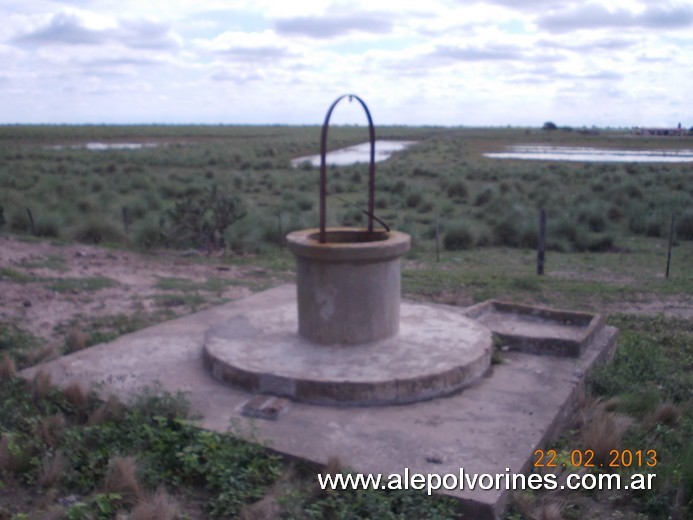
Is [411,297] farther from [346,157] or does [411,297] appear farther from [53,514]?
[346,157]

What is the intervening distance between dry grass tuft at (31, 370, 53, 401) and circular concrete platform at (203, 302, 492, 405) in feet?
4.22

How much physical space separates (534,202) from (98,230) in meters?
14.9

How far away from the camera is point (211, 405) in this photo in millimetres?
5340

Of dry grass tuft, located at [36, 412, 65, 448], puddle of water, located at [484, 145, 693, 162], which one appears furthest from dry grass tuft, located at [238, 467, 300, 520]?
puddle of water, located at [484, 145, 693, 162]

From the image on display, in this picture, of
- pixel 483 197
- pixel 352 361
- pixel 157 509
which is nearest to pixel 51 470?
pixel 157 509

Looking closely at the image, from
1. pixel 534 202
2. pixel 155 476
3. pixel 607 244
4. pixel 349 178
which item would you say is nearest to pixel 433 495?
pixel 155 476

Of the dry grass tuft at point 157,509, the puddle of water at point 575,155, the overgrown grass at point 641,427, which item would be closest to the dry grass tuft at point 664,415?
the overgrown grass at point 641,427

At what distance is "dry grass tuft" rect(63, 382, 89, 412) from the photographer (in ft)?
17.7

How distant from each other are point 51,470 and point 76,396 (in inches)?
39.6

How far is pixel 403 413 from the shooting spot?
521 centimetres

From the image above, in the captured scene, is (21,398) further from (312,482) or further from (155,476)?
(312,482)

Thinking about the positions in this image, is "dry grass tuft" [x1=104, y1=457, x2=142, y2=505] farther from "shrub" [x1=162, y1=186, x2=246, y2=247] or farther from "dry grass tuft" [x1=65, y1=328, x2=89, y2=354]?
"shrub" [x1=162, y1=186, x2=246, y2=247]
